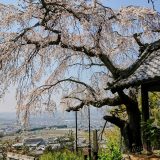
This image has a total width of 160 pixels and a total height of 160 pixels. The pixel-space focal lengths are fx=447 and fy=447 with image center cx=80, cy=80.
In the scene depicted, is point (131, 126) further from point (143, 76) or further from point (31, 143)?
point (31, 143)

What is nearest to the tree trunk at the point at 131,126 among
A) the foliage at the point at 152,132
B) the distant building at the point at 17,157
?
the foliage at the point at 152,132

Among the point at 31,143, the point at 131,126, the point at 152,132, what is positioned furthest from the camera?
the point at 31,143

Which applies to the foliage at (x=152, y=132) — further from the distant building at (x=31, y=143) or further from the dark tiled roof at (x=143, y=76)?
the distant building at (x=31, y=143)

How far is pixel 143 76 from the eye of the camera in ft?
38.4

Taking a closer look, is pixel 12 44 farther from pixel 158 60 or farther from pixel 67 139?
pixel 67 139

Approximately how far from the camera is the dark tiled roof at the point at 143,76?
11539mm

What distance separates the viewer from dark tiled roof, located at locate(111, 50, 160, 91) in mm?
11539

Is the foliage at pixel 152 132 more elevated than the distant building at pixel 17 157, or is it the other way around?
the foliage at pixel 152 132

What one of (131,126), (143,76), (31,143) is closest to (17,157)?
(131,126)

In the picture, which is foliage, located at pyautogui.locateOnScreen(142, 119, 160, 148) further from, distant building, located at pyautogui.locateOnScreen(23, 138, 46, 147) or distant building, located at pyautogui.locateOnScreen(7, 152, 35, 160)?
distant building, located at pyautogui.locateOnScreen(23, 138, 46, 147)

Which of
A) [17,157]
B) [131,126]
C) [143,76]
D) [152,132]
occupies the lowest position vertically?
[17,157]

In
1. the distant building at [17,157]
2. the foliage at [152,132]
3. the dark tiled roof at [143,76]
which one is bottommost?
the distant building at [17,157]

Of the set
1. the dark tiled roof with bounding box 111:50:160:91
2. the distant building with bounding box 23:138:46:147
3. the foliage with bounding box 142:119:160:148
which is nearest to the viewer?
the foliage with bounding box 142:119:160:148

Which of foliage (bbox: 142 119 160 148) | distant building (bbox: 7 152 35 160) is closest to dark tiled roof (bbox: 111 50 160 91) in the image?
foliage (bbox: 142 119 160 148)
